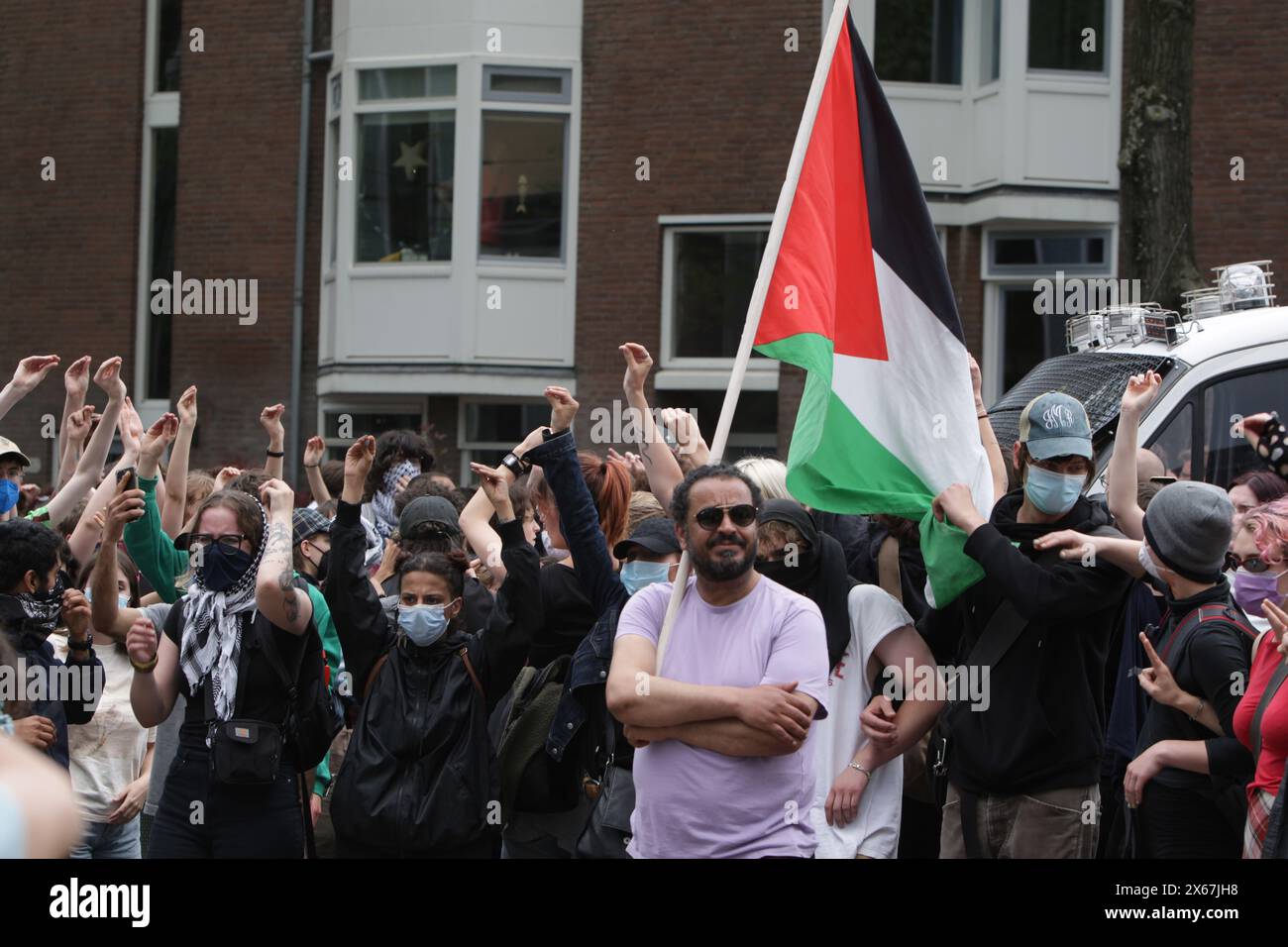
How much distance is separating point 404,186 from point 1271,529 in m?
13.9

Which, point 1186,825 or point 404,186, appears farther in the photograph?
point 404,186

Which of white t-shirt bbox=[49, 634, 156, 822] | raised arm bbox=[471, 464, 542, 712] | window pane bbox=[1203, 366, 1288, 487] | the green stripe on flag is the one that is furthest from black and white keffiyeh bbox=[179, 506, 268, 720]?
window pane bbox=[1203, 366, 1288, 487]

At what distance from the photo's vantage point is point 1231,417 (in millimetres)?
7656

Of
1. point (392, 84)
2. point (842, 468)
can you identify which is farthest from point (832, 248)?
point (392, 84)

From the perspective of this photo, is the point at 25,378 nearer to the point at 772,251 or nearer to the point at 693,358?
the point at 772,251

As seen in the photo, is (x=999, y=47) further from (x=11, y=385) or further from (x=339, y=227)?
(x=11, y=385)

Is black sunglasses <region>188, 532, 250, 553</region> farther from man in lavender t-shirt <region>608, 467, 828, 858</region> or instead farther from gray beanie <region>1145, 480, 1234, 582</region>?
gray beanie <region>1145, 480, 1234, 582</region>

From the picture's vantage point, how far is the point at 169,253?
61.8 ft

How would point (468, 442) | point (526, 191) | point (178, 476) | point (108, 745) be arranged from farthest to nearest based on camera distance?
point (468, 442) → point (526, 191) → point (178, 476) → point (108, 745)

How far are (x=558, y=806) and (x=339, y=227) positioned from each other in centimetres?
1313

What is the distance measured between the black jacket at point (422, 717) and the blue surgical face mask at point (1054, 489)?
5.74ft

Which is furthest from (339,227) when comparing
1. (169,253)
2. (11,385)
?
(11,385)

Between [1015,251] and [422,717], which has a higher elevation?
[1015,251]

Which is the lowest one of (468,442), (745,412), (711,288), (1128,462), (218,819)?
(218,819)
